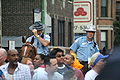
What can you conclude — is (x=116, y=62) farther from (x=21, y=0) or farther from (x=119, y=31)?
(x=119, y=31)

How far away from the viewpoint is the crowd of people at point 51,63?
6.10m

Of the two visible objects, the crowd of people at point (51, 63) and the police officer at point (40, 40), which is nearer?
the crowd of people at point (51, 63)

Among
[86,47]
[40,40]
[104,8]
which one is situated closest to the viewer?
[40,40]

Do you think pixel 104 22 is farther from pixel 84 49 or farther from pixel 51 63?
pixel 51 63

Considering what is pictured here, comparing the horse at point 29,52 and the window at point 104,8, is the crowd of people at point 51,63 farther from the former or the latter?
the window at point 104,8

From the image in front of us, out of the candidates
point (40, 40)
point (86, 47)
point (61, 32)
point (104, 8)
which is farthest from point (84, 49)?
point (104, 8)

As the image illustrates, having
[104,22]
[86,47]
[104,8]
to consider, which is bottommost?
[86,47]

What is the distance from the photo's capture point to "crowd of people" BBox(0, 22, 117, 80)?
6.10m

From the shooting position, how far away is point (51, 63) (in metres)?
7.00

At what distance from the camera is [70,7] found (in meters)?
31.3

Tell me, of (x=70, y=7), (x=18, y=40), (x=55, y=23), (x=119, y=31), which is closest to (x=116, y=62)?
(x=18, y=40)

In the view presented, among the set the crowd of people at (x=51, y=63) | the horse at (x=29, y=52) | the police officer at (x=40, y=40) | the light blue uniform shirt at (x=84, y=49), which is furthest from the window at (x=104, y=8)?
the horse at (x=29, y=52)

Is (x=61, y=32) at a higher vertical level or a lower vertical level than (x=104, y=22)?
lower

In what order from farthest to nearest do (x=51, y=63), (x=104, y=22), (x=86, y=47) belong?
(x=104, y=22) < (x=86, y=47) < (x=51, y=63)
